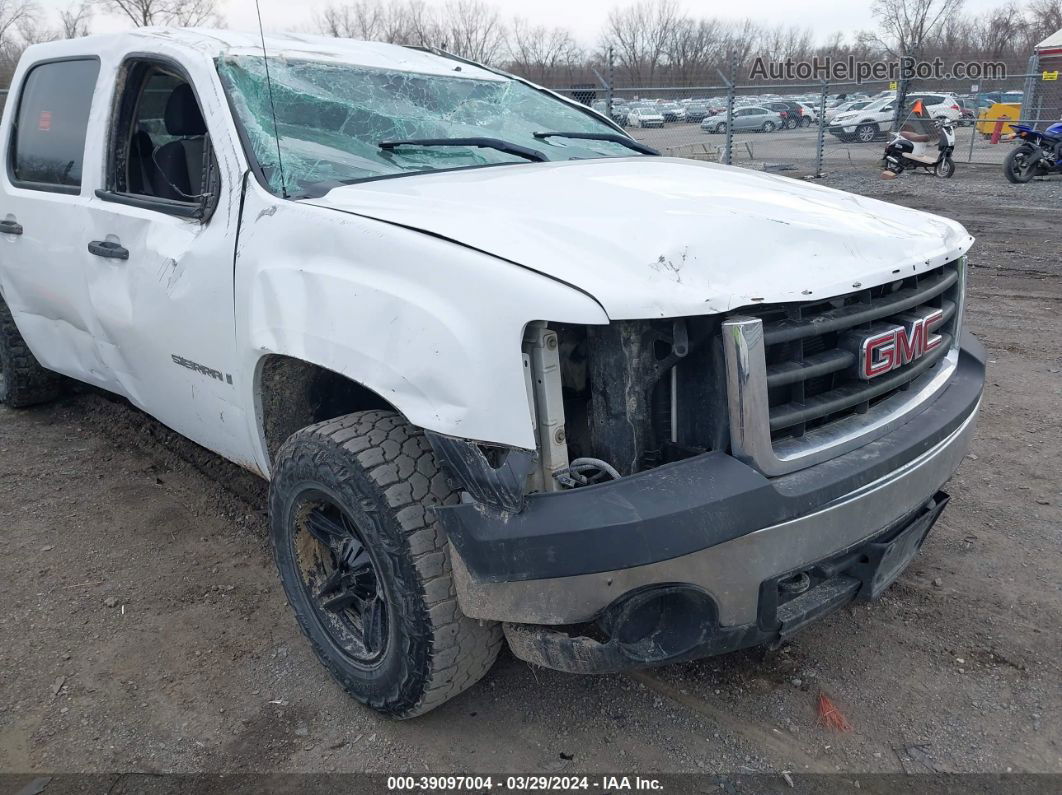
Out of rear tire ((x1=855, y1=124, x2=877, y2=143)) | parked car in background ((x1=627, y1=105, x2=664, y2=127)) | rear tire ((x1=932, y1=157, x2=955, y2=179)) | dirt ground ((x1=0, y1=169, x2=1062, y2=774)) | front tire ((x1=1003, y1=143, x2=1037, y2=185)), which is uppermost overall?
dirt ground ((x1=0, y1=169, x2=1062, y2=774))

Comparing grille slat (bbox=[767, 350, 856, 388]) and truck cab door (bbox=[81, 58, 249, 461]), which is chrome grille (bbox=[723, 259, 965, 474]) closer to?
grille slat (bbox=[767, 350, 856, 388])

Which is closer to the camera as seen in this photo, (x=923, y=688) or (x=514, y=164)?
(x=923, y=688)

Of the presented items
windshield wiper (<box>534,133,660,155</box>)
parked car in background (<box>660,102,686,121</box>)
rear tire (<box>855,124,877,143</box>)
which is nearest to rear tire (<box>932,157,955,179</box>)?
parked car in background (<box>660,102,686,121</box>)

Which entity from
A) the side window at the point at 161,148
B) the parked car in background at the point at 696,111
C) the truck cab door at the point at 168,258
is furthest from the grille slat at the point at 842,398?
the parked car in background at the point at 696,111

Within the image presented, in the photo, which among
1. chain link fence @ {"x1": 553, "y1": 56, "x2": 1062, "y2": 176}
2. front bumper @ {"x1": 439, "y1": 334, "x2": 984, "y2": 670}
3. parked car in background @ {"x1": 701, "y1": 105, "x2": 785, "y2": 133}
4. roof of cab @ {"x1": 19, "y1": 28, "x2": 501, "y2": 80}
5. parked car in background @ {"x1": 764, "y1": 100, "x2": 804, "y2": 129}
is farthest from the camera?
parked car in background @ {"x1": 764, "y1": 100, "x2": 804, "y2": 129}

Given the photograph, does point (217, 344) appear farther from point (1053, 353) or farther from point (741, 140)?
point (741, 140)

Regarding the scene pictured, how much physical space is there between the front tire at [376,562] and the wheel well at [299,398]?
0.80 ft

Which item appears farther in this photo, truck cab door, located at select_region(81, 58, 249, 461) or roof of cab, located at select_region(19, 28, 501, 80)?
roof of cab, located at select_region(19, 28, 501, 80)

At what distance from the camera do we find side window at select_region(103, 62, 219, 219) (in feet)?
9.46

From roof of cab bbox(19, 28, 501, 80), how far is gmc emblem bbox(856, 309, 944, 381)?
7.08 feet

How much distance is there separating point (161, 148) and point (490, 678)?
218cm

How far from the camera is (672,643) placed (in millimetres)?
2016

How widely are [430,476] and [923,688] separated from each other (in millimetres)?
1599

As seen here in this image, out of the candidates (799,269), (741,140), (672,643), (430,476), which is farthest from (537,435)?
(741,140)
